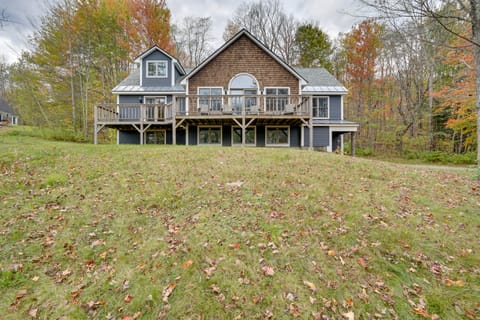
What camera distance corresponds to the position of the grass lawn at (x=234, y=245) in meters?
2.76

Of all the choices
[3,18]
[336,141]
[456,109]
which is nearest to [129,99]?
[3,18]

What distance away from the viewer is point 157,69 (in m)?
16.1

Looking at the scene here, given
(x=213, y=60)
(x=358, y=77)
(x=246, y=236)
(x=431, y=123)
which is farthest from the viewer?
(x=358, y=77)

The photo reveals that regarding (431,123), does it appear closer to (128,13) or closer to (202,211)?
(202,211)

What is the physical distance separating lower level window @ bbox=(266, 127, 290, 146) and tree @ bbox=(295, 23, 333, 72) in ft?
44.8

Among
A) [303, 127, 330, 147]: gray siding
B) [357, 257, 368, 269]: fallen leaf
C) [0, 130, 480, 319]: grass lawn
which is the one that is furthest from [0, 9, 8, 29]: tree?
[303, 127, 330, 147]: gray siding

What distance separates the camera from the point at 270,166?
709 centimetres

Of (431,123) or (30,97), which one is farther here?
(431,123)

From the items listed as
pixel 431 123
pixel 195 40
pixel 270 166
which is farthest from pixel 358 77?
pixel 270 166

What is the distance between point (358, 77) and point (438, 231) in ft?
74.2

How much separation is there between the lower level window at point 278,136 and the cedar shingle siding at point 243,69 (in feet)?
7.69

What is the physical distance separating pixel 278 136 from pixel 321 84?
203 inches

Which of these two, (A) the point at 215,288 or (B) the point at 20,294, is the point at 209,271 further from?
(B) the point at 20,294

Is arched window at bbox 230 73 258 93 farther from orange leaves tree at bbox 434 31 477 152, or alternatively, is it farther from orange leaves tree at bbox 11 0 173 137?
orange leaves tree at bbox 11 0 173 137
